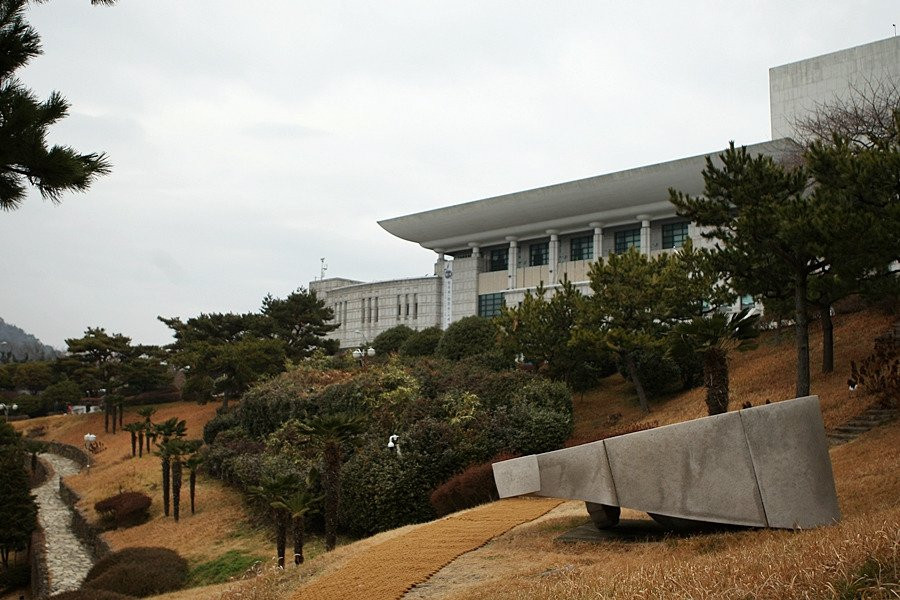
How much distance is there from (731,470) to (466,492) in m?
8.52

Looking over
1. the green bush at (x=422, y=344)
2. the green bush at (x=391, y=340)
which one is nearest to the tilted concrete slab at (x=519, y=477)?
the green bush at (x=422, y=344)

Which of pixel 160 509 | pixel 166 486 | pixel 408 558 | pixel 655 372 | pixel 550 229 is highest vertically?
pixel 550 229

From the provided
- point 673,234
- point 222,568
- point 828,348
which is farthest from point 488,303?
point 222,568

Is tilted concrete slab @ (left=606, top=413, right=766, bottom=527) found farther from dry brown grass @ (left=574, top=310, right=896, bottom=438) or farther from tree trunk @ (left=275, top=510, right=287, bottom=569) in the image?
dry brown grass @ (left=574, top=310, right=896, bottom=438)

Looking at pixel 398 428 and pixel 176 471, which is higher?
pixel 398 428

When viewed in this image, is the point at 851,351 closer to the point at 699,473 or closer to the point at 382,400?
the point at 382,400

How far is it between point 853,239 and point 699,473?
29.3 ft

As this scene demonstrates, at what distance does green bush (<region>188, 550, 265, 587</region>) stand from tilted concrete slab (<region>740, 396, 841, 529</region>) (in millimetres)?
11719

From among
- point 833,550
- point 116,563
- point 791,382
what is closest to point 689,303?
point 791,382

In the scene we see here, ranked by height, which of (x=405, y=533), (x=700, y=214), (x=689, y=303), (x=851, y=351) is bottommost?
(x=405, y=533)

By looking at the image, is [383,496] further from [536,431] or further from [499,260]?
[499,260]

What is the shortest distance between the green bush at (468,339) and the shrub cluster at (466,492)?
1561 centimetres

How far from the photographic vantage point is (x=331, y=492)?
1608cm

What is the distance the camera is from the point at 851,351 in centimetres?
2564
